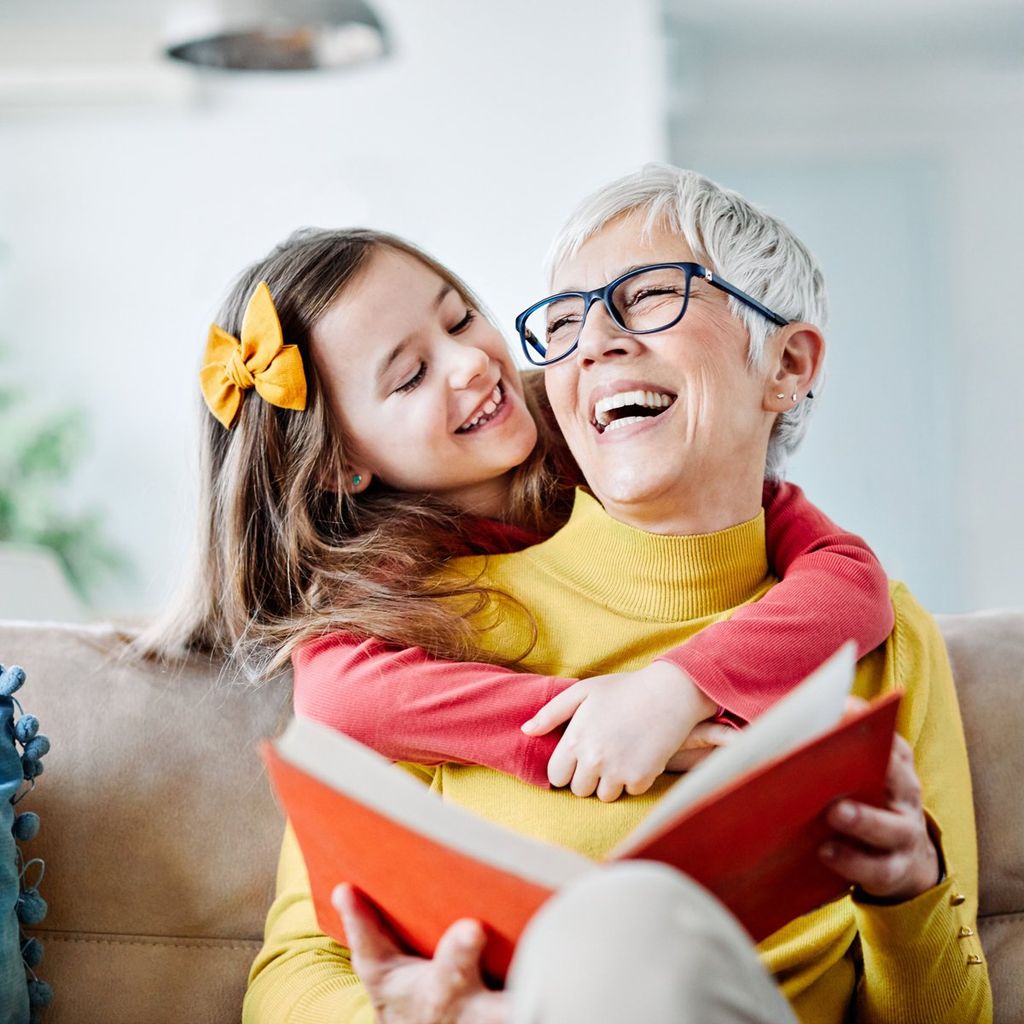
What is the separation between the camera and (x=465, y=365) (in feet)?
5.45

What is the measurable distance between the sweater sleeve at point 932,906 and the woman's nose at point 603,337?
0.48 meters

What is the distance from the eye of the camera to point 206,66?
10.3 ft

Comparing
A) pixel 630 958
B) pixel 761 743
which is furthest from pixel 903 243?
pixel 630 958

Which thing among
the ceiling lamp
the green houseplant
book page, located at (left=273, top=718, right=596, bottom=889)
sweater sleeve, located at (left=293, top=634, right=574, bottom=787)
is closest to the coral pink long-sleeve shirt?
sweater sleeve, located at (left=293, top=634, right=574, bottom=787)

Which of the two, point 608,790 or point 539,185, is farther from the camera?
point 539,185

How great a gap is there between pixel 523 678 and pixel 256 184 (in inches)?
160

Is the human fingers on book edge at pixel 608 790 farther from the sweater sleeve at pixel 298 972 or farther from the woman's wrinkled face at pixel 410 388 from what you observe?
the woman's wrinkled face at pixel 410 388

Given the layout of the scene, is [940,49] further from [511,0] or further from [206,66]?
[206,66]

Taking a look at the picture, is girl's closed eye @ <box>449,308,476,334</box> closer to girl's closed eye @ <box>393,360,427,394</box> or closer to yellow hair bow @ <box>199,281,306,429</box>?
girl's closed eye @ <box>393,360,427,394</box>

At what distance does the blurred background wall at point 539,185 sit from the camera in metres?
4.84

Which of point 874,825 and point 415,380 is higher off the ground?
point 415,380

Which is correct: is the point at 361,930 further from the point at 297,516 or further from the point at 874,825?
the point at 297,516

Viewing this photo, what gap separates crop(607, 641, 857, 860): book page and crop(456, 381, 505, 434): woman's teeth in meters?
0.88

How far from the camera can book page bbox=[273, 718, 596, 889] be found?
83cm
